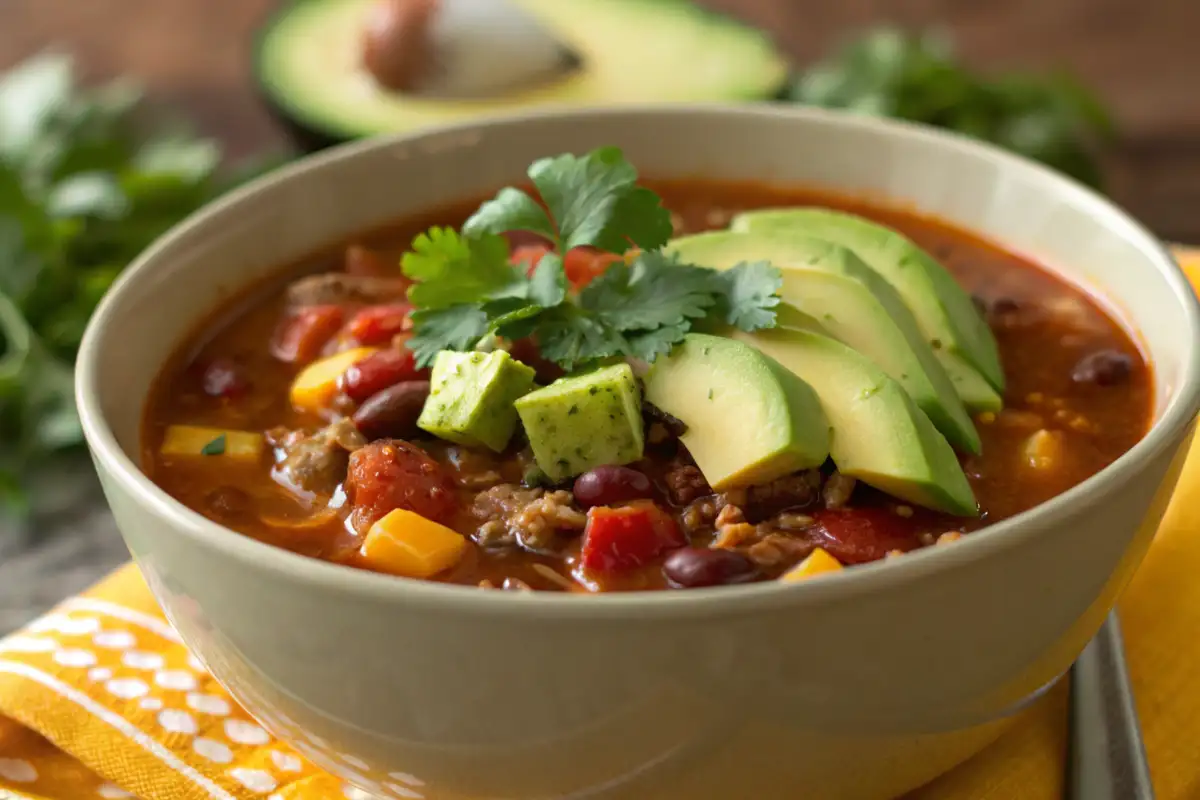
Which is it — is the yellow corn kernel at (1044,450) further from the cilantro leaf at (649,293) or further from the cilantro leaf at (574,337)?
the cilantro leaf at (574,337)

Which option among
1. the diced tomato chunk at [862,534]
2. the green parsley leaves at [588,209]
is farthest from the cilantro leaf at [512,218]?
the diced tomato chunk at [862,534]

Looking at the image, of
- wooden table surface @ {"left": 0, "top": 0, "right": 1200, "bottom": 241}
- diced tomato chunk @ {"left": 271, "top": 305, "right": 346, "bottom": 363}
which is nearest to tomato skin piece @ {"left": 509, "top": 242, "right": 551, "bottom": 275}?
diced tomato chunk @ {"left": 271, "top": 305, "right": 346, "bottom": 363}

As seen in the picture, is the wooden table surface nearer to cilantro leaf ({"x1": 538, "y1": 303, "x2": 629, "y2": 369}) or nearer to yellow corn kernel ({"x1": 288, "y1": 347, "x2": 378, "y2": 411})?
yellow corn kernel ({"x1": 288, "y1": 347, "x2": 378, "y2": 411})

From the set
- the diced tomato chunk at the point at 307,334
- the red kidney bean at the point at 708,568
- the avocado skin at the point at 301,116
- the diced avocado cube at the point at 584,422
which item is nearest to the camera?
the red kidney bean at the point at 708,568

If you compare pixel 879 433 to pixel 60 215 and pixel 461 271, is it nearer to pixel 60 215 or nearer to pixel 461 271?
pixel 461 271

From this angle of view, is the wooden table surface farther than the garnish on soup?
Yes

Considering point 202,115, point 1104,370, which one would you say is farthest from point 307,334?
point 202,115

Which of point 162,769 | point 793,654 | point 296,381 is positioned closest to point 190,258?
point 296,381
